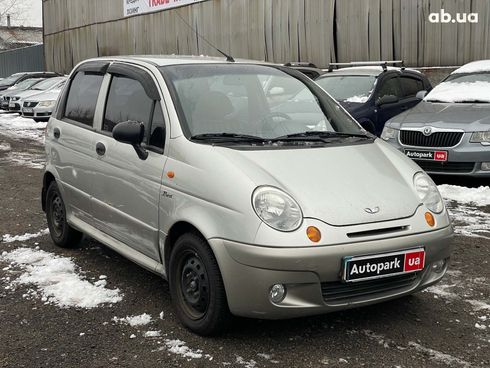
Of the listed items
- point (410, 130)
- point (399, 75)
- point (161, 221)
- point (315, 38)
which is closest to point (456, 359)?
point (161, 221)

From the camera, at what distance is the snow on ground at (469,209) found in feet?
19.3

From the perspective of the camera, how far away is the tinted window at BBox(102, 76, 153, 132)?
414 cm

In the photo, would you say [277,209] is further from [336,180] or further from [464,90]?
[464,90]

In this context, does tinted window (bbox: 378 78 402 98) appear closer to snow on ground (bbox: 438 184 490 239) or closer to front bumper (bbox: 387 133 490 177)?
front bumper (bbox: 387 133 490 177)

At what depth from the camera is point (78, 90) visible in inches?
201

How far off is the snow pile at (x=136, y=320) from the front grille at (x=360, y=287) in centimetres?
120

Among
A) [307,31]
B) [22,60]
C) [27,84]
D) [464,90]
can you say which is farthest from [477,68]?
[22,60]

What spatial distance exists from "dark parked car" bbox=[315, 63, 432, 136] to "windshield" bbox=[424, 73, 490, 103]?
659 millimetres

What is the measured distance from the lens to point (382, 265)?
10.7ft

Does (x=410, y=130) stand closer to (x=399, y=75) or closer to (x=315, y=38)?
(x=399, y=75)

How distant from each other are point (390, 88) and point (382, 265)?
7738 millimetres

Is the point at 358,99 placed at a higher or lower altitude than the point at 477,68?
lower

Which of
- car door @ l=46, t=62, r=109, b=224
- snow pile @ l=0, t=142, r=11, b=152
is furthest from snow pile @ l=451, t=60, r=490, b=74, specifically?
snow pile @ l=0, t=142, r=11, b=152

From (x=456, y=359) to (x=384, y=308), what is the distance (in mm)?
748
